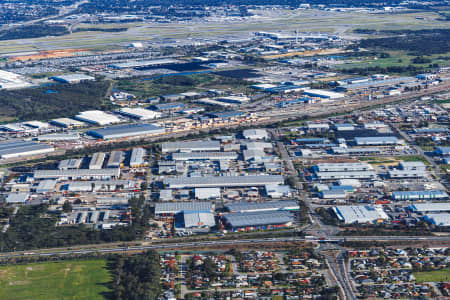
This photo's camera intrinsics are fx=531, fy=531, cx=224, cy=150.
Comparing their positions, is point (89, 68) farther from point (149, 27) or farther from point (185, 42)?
point (149, 27)

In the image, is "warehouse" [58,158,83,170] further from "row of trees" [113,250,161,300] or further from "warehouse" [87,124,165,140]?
"row of trees" [113,250,161,300]

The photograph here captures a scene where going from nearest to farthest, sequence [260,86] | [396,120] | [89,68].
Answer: [396,120], [260,86], [89,68]

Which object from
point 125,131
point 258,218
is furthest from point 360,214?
point 125,131

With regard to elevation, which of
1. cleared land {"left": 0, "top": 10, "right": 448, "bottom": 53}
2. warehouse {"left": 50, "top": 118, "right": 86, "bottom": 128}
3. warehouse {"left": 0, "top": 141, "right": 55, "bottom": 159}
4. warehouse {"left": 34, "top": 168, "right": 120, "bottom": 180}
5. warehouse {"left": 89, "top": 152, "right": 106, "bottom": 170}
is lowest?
warehouse {"left": 34, "top": 168, "right": 120, "bottom": 180}

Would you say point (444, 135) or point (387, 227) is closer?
point (387, 227)

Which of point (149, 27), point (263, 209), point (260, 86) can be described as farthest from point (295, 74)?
point (149, 27)

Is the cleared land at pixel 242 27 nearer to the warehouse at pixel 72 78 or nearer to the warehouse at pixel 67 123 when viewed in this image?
the warehouse at pixel 72 78

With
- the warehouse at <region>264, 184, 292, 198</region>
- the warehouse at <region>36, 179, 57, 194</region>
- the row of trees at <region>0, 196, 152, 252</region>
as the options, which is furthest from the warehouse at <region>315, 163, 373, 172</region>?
the warehouse at <region>36, 179, 57, 194</region>
